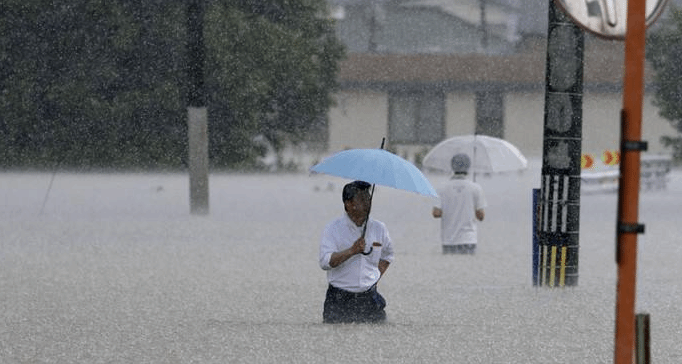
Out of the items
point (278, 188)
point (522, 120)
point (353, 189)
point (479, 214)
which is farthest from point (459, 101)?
point (353, 189)

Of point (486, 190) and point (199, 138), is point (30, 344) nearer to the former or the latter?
point (199, 138)

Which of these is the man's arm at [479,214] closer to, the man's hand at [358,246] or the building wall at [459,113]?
the man's hand at [358,246]

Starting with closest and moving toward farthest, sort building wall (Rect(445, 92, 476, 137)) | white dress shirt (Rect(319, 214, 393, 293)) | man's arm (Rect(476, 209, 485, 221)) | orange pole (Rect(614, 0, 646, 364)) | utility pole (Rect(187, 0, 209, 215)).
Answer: orange pole (Rect(614, 0, 646, 364)), white dress shirt (Rect(319, 214, 393, 293)), man's arm (Rect(476, 209, 485, 221)), utility pole (Rect(187, 0, 209, 215)), building wall (Rect(445, 92, 476, 137))

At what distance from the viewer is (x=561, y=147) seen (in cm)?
1493

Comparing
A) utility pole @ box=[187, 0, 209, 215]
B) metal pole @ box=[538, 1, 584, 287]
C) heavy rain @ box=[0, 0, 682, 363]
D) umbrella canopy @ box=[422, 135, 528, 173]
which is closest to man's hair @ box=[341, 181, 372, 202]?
heavy rain @ box=[0, 0, 682, 363]

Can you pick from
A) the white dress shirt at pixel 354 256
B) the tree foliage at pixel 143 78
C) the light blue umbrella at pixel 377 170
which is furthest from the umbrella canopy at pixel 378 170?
the tree foliage at pixel 143 78

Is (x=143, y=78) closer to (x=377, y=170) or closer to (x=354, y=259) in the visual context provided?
(x=354, y=259)

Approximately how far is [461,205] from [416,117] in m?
49.6

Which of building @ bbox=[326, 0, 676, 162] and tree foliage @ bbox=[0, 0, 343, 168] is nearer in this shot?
tree foliage @ bbox=[0, 0, 343, 168]

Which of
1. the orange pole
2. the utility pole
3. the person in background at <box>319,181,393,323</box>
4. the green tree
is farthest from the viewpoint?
the green tree

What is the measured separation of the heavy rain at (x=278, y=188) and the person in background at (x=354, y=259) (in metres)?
0.13

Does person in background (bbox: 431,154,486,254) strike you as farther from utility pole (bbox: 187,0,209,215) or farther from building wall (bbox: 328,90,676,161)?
→ building wall (bbox: 328,90,676,161)

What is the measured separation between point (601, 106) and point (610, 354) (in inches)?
2265

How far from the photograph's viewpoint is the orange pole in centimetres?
545
